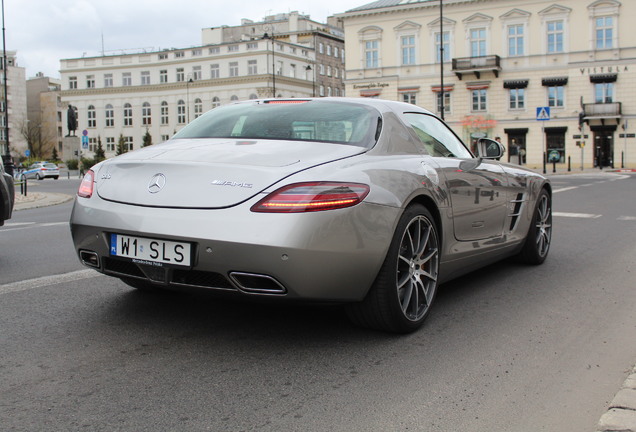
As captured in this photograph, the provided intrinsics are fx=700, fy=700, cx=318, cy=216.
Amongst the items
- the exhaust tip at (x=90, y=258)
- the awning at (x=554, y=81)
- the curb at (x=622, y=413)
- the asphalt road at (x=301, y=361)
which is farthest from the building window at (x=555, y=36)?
the curb at (x=622, y=413)

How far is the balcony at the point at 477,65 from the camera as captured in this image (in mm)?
55750

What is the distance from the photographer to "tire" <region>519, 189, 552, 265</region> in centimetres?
627

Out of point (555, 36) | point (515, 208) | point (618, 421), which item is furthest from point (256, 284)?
point (555, 36)

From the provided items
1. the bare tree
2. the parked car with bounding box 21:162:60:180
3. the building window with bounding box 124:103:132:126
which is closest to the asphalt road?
the parked car with bounding box 21:162:60:180

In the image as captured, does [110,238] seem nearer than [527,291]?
Yes

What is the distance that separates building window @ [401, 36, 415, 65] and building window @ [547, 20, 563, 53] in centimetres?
1116

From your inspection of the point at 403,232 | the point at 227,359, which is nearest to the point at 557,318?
the point at 403,232

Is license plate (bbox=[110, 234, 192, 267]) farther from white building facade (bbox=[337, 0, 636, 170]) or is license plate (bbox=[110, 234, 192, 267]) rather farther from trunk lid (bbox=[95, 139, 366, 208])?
white building facade (bbox=[337, 0, 636, 170])

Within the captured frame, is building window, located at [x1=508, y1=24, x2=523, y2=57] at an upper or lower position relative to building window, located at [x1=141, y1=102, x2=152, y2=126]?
upper

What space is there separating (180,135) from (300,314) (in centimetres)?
142

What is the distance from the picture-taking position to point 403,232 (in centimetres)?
379

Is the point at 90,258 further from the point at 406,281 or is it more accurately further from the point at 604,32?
the point at 604,32

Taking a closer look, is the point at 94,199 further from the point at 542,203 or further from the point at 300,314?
the point at 542,203

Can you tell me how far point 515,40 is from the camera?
2216 inches
